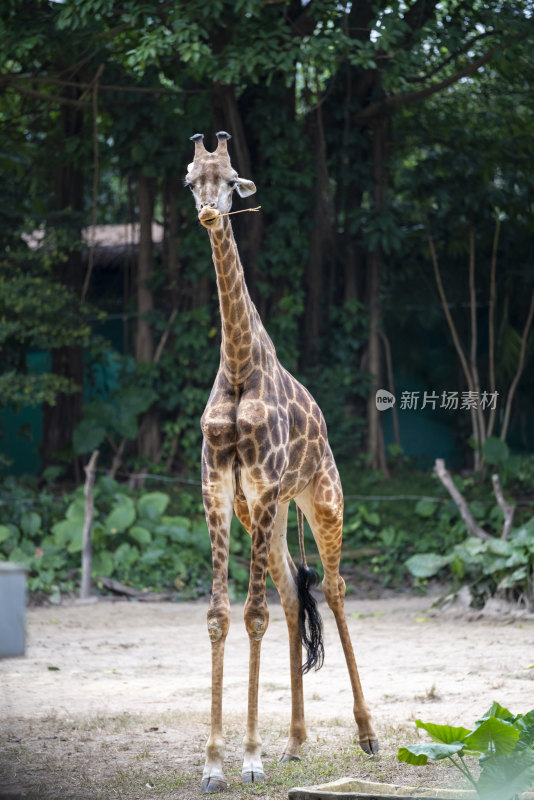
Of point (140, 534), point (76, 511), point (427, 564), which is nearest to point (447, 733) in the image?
point (427, 564)

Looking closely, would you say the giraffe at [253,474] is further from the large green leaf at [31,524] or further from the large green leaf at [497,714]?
the large green leaf at [31,524]

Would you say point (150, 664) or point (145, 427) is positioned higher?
point (145, 427)

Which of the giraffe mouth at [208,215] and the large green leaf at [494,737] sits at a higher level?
the giraffe mouth at [208,215]

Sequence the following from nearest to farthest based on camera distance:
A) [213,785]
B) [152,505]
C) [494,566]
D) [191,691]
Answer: [213,785], [191,691], [494,566], [152,505]

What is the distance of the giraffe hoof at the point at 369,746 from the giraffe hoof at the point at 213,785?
855 mm

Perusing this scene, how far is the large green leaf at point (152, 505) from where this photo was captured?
32.3 ft

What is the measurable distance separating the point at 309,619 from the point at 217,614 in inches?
35.4

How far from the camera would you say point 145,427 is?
12.1m

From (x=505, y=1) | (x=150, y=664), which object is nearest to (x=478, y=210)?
(x=505, y=1)

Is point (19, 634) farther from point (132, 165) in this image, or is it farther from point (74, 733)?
point (132, 165)

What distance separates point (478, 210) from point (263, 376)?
26.7ft

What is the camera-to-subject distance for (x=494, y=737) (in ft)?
10.5

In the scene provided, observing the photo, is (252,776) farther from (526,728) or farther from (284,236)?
(284,236)

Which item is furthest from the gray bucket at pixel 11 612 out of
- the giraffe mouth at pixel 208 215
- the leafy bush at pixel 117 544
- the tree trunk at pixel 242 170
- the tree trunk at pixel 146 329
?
the tree trunk at pixel 146 329
